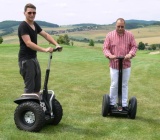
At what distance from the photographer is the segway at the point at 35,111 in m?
6.38

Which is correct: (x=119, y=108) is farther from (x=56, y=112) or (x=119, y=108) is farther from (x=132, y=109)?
(x=56, y=112)

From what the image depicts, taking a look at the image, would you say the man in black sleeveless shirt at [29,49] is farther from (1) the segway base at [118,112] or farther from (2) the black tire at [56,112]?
(1) the segway base at [118,112]

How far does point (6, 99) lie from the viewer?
32.9 ft

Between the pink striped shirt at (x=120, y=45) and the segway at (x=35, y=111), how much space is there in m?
1.75

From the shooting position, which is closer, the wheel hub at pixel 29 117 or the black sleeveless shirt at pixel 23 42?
the black sleeveless shirt at pixel 23 42

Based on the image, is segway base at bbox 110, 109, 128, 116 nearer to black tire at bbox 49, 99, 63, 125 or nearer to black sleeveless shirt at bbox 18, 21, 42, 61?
black tire at bbox 49, 99, 63, 125

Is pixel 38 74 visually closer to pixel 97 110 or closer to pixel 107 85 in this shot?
pixel 97 110

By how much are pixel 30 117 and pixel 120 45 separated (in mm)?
2703

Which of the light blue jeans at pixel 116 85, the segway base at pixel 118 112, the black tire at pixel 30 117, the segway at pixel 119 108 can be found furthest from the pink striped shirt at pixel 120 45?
the black tire at pixel 30 117

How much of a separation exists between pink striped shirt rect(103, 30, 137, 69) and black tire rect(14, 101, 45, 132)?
2269mm

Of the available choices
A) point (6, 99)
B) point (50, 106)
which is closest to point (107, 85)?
point (6, 99)

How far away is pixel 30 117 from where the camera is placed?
6.54 metres

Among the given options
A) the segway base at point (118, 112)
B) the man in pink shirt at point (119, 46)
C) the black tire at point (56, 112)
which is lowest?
the segway base at point (118, 112)

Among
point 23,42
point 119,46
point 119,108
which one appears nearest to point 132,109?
point 119,108
